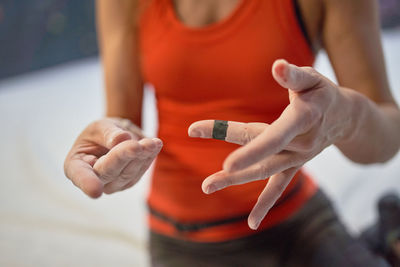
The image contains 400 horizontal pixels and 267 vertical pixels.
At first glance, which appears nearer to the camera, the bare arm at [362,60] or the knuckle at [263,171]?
the knuckle at [263,171]

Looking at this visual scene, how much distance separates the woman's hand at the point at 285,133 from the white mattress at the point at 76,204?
41 cm

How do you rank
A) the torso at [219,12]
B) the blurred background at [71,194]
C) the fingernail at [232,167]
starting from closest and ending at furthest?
the fingernail at [232,167], the torso at [219,12], the blurred background at [71,194]

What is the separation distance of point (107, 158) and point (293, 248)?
37 centimetres

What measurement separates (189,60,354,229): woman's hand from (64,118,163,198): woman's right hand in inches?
2.1

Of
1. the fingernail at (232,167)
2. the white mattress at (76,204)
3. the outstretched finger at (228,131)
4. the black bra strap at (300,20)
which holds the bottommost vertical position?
the white mattress at (76,204)

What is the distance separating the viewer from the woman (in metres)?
0.32

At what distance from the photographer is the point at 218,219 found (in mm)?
576

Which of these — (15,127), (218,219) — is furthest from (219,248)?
(15,127)

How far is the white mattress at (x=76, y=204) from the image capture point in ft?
2.71

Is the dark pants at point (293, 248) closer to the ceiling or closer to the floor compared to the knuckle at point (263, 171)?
closer to the floor

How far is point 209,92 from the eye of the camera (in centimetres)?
55

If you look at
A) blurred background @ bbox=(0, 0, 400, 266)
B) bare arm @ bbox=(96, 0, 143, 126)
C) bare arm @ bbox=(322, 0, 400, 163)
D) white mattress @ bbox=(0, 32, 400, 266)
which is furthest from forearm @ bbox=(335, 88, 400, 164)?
bare arm @ bbox=(96, 0, 143, 126)

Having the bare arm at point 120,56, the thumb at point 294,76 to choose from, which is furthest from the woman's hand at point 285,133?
the bare arm at point 120,56

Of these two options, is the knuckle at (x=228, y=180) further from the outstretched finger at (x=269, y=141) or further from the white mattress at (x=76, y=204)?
the white mattress at (x=76, y=204)
